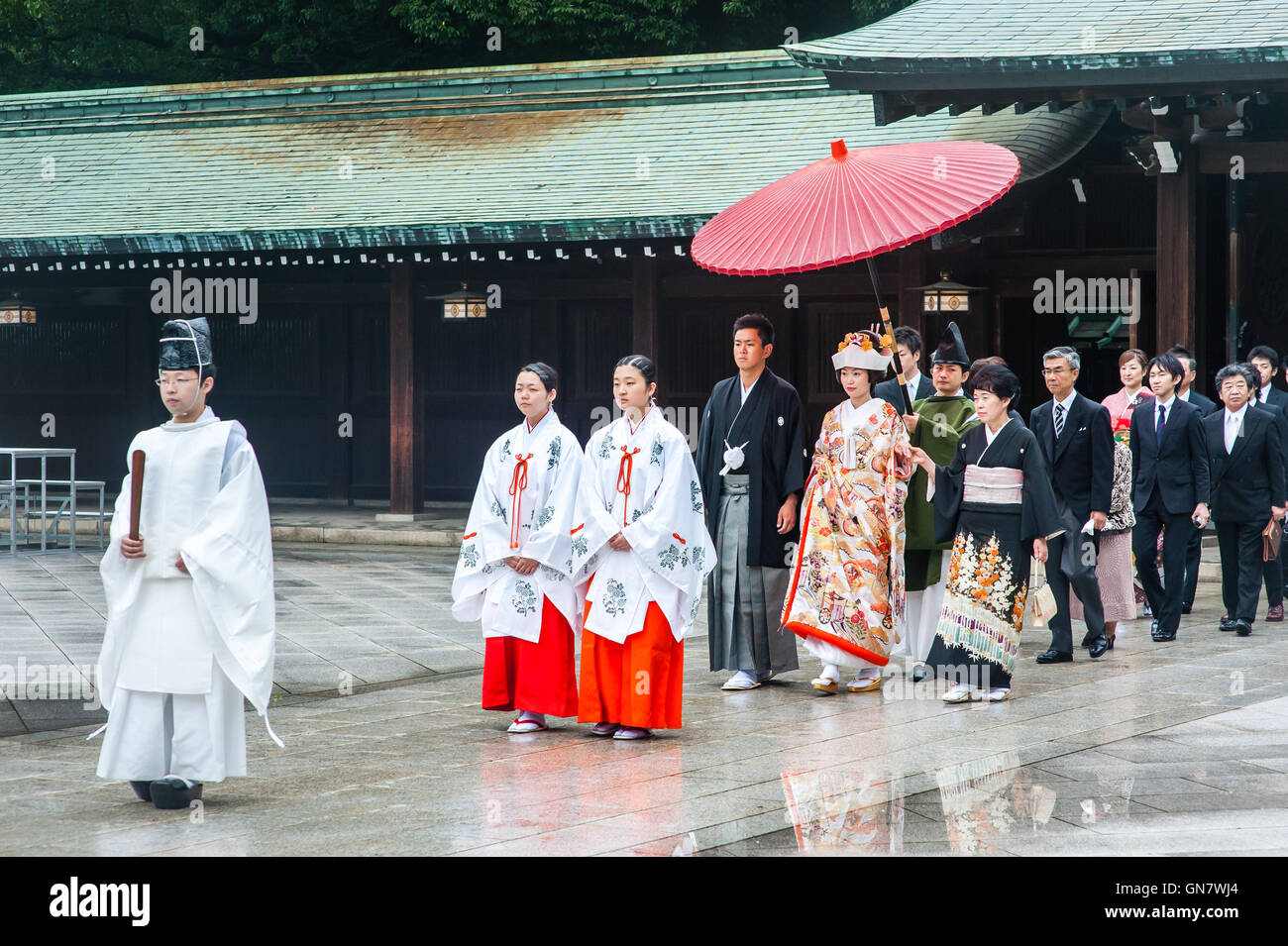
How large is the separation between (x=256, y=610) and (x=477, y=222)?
983 cm

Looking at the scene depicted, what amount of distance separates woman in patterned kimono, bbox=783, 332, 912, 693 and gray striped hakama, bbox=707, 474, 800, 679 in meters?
0.11

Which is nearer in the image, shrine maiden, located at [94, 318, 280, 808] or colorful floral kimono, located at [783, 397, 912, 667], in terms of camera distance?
shrine maiden, located at [94, 318, 280, 808]

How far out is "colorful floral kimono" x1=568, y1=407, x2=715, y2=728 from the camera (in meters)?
6.53

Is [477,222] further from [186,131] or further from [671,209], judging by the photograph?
[186,131]

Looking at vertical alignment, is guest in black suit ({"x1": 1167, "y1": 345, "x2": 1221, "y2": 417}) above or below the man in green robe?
above

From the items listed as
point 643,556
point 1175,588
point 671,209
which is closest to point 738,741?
point 643,556

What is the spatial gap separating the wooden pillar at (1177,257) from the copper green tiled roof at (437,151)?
3.65 feet

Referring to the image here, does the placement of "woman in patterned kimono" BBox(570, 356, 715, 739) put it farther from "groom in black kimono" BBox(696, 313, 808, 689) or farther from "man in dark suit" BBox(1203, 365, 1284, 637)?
"man in dark suit" BBox(1203, 365, 1284, 637)

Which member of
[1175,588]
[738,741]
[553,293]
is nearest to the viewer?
[738,741]

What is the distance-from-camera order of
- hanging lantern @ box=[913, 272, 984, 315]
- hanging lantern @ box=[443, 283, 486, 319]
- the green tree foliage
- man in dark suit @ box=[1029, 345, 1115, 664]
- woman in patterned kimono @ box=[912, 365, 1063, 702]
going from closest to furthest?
woman in patterned kimono @ box=[912, 365, 1063, 702] → man in dark suit @ box=[1029, 345, 1115, 664] → hanging lantern @ box=[913, 272, 984, 315] → hanging lantern @ box=[443, 283, 486, 319] → the green tree foliage

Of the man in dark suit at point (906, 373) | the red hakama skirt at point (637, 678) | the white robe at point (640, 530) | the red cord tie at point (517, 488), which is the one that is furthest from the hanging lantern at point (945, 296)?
the red hakama skirt at point (637, 678)

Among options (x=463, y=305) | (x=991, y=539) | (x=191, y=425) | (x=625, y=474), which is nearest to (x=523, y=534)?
(x=625, y=474)

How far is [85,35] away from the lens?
27.4 meters

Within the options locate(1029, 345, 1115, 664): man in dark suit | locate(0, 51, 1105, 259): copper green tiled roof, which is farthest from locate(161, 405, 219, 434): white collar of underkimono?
locate(0, 51, 1105, 259): copper green tiled roof
